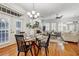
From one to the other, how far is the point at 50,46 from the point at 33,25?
97 centimetres

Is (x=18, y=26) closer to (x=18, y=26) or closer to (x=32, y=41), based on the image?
(x=18, y=26)

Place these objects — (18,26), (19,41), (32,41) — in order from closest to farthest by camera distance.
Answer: (19,41) → (32,41) → (18,26)

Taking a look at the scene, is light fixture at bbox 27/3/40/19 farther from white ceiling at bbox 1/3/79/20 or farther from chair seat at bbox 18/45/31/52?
chair seat at bbox 18/45/31/52

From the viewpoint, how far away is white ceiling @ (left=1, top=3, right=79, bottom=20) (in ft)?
9.50

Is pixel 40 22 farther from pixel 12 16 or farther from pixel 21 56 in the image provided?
pixel 21 56

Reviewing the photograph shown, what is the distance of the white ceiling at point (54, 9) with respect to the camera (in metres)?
2.89

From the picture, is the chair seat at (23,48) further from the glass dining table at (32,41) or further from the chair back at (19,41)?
the glass dining table at (32,41)

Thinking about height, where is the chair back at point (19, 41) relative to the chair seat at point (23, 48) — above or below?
above

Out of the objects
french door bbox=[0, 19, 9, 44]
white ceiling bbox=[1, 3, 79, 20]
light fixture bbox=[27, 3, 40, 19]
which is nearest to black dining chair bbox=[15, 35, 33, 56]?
french door bbox=[0, 19, 9, 44]

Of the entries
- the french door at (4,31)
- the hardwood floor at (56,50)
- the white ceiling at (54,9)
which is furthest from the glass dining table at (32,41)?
the white ceiling at (54,9)

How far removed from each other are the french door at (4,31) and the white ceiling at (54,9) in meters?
0.67

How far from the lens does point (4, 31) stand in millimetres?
2986

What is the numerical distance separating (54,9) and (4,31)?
5.69ft

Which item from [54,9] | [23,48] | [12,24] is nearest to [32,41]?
[23,48]
